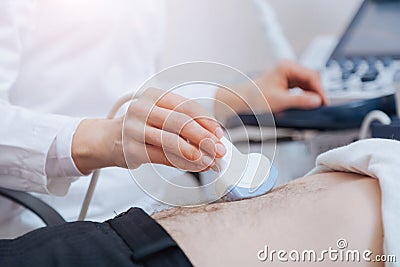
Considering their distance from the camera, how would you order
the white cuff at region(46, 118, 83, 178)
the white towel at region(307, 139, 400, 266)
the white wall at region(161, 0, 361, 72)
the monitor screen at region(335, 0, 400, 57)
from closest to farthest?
the white towel at region(307, 139, 400, 266)
the white cuff at region(46, 118, 83, 178)
the monitor screen at region(335, 0, 400, 57)
the white wall at region(161, 0, 361, 72)

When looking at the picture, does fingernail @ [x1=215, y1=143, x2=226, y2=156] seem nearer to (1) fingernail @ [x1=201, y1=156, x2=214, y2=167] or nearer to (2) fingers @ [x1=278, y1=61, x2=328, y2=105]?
(1) fingernail @ [x1=201, y1=156, x2=214, y2=167]

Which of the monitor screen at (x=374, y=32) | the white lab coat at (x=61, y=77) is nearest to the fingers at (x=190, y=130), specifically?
the white lab coat at (x=61, y=77)

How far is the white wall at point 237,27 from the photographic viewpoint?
1.96m

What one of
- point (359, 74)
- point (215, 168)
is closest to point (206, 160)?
point (215, 168)

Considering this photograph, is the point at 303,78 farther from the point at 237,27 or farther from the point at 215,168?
the point at 237,27

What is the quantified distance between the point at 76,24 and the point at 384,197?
26.8 inches

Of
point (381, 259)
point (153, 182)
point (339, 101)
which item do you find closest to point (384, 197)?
point (381, 259)

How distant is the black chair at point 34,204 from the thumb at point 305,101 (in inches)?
19.4

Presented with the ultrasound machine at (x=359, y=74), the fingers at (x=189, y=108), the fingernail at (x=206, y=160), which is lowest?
the ultrasound machine at (x=359, y=74)

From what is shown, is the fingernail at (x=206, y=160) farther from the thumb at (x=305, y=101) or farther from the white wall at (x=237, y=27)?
the white wall at (x=237, y=27)

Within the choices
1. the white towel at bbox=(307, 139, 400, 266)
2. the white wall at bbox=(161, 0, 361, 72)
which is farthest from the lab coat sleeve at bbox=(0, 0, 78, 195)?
the white wall at bbox=(161, 0, 361, 72)

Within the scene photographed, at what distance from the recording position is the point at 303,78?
3.91 feet

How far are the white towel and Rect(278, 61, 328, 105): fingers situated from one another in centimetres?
44

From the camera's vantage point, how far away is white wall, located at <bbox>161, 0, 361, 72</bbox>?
A: 1964mm
